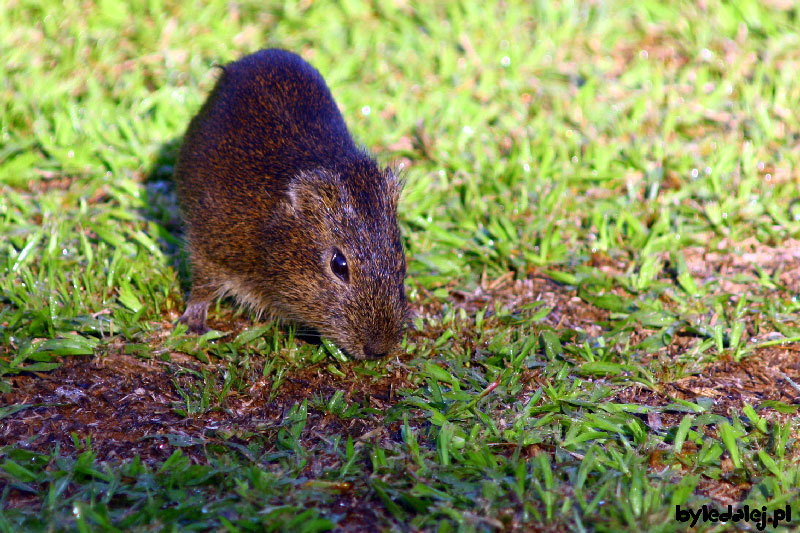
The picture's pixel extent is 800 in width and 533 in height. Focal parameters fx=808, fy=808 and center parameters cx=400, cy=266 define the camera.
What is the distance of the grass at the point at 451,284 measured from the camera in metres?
3.38

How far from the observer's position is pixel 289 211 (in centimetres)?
442

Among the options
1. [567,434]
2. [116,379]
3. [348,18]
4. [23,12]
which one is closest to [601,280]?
[567,434]

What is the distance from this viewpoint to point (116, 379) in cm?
415

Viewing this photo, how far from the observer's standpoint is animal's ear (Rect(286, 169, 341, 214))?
4289 millimetres

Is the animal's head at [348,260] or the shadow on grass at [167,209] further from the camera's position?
the shadow on grass at [167,209]

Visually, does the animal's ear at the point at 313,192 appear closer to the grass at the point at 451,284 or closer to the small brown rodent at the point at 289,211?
the small brown rodent at the point at 289,211

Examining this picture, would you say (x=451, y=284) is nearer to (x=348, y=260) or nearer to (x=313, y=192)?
(x=348, y=260)

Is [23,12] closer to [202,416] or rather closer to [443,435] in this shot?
[202,416]

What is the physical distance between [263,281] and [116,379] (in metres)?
0.95

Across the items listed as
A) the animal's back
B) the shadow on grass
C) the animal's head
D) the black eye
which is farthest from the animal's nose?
the shadow on grass

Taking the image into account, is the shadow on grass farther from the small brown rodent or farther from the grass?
the small brown rodent

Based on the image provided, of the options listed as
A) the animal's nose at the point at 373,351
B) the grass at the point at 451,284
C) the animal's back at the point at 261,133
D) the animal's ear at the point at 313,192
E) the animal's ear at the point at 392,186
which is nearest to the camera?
the grass at the point at 451,284

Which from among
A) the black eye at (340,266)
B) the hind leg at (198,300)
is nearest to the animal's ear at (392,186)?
the black eye at (340,266)

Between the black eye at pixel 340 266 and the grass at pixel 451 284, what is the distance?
451 millimetres
